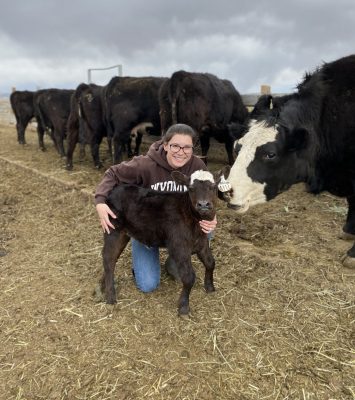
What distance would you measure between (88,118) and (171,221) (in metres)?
6.35

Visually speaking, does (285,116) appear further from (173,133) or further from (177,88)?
(177,88)

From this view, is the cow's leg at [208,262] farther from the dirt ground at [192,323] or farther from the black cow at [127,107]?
the black cow at [127,107]

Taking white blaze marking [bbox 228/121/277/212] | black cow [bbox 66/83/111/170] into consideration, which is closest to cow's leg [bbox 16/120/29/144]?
black cow [bbox 66/83/111/170]

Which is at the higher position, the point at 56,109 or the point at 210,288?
the point at 56,109

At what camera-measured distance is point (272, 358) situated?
111 inches

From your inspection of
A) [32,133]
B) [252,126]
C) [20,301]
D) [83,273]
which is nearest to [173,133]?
[252,126]

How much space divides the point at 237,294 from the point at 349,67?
2661 millimetres

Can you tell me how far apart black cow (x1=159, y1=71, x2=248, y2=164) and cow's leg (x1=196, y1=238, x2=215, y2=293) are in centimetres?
411

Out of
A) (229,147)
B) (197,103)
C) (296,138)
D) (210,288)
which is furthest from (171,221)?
(229,147)

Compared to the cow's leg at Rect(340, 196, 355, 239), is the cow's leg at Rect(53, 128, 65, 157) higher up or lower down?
higher up

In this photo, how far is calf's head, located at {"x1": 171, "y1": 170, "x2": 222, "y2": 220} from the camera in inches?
118

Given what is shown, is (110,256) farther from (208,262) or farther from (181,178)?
(181,178)

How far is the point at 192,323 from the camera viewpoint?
10.5 ft

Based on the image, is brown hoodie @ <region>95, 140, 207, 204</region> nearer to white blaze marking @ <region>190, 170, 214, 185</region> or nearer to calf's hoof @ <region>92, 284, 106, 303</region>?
white blaze marking @ <region>190, 170, 214, 185</region>
